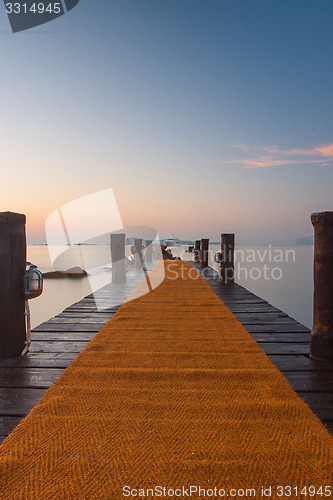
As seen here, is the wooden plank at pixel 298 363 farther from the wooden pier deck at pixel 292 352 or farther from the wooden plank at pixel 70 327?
the wooden plank at pixel 70 327

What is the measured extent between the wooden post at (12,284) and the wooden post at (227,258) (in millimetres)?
5954

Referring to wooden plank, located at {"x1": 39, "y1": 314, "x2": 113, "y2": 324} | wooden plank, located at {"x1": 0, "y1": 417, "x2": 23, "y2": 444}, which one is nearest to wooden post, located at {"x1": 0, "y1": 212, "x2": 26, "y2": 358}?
wooden plank, located at {"x1": 0, "y1": 417, "x2": 23, "y2": 444}

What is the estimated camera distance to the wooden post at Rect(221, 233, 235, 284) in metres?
8.12

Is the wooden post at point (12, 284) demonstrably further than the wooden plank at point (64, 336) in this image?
No

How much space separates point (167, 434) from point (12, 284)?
2.02m

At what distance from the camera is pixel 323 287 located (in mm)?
2779

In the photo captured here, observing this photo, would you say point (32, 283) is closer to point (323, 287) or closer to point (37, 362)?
point (37, 362)

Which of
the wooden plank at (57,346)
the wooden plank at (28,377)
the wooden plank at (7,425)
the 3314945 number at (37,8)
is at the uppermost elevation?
the 3314945 number at (37,8)

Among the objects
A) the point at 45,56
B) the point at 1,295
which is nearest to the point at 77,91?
the point at 45,56

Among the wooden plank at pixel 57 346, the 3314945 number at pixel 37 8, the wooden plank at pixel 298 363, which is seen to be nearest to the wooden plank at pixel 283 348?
the wooden plank at pixel 298 363

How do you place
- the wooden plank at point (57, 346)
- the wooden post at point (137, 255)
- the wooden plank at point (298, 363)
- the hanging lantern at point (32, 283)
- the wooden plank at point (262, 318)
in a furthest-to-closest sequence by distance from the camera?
the wooden post at point (137, 255)
the wooden plank at point (262, 318)
the wooden plank at point (57, 346)
the hanging lantern at point (32, 283)
the wooden plank at point (298, 363)

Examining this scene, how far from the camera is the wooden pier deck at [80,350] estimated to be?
6.69 feet

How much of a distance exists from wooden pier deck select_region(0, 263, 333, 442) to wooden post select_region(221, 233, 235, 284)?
286cm

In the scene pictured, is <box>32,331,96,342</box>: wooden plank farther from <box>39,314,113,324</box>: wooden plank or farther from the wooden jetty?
<box>39,314,113,324</box>: wooden plank
